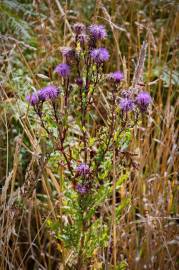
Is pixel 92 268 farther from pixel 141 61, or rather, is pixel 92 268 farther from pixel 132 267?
pixel 141 61

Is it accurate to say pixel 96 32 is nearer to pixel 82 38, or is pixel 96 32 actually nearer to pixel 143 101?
pixel 82 38

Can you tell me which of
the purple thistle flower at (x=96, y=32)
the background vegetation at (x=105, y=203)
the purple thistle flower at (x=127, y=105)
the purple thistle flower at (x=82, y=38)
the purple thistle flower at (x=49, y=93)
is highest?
the purple thistle flower at (x=96, y=32)

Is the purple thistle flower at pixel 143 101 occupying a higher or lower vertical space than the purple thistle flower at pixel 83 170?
higher

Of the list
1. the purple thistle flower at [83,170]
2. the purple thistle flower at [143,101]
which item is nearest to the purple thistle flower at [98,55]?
the purple thistle flower at [143,101]

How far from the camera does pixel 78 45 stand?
103cm

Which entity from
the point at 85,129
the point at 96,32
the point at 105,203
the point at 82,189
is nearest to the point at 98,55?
the point at 96,32

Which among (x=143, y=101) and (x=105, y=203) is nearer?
(x=143, y=101)

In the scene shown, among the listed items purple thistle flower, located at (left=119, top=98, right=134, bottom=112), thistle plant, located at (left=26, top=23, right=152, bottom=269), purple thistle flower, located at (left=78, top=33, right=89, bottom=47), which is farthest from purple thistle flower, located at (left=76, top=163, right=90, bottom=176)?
purple thistle flower, located at (left=78, top=33, right=89, bottom=47)

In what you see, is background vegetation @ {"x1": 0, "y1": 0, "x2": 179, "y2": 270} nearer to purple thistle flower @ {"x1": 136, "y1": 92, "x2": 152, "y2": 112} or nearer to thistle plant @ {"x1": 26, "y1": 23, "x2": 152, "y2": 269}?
thistle plant @ {"x1": 26, "y1": 23, "x2": 152, "y2": 269}

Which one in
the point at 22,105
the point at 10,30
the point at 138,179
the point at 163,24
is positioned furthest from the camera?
the point at 163,24

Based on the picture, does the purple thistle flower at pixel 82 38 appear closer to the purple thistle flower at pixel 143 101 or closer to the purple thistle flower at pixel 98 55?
the purple thistle flower at pixel 98 55

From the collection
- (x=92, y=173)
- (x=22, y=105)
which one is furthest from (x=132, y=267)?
(x=22, y=105)

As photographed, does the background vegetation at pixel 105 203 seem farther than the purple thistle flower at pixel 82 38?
Yes

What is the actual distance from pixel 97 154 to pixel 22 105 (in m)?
0.41
